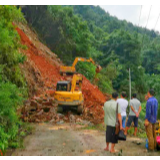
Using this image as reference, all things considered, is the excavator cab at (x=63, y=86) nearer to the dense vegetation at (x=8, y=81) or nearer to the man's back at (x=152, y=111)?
the dense vegetation at (x=8, y=81)

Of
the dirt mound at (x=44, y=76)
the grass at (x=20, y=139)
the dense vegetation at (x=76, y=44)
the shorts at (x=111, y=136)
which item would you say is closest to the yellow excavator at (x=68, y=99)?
the dirt mound at (x=44, y=76)

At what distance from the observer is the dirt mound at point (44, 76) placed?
15.5m

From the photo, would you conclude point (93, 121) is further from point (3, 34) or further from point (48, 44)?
point (48, 44)

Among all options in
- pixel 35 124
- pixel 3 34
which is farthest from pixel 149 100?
pixel 35 124

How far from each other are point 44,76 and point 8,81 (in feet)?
40.5

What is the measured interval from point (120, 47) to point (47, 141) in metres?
39.9

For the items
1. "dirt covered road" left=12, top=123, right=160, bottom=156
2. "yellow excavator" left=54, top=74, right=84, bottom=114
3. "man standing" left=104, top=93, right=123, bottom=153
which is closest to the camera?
"man standing" left=104, top=93, right=123, bottom=153

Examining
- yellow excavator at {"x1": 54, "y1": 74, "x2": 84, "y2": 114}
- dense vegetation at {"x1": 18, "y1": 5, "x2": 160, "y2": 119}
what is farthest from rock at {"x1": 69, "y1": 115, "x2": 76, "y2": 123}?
dense vegetation at {"x1": 18, "y1": 5, "x2": 160, "y2": 119}

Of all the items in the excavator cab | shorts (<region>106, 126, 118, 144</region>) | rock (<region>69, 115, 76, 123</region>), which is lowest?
rock (<region>69, 115, 76, 123</region>)

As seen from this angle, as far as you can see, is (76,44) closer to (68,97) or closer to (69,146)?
(68,97)

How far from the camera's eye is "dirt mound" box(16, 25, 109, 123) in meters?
15.5

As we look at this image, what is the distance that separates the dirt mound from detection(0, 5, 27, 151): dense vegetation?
16.4ft

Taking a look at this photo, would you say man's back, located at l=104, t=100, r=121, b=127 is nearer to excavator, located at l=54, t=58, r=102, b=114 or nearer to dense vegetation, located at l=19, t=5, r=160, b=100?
excavator, located at l=54, t=58, r=102, b=114

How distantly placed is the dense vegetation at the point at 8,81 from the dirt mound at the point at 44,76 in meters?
4.99
